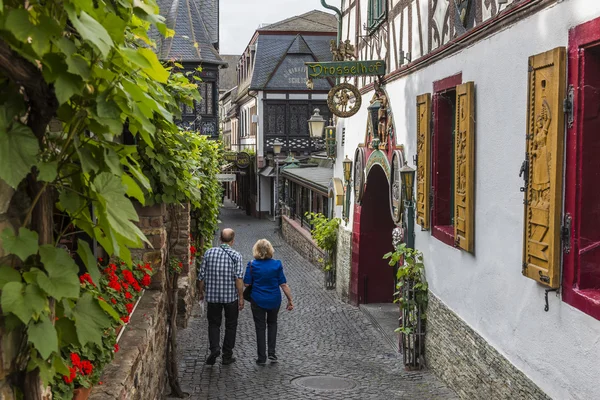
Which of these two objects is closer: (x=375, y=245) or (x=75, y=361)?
(x=75, y=361)

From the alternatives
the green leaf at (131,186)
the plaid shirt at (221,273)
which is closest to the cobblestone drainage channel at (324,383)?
the plaid shirt at (221,273)

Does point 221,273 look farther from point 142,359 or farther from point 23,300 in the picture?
point 23,300

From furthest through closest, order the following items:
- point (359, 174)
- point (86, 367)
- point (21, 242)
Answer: point (359, 174) → point (86, 367) → point (21, 242)

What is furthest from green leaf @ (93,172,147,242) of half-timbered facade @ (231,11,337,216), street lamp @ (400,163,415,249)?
half-timbered facade @ (231,11,337,216)

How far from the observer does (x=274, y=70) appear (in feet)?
111

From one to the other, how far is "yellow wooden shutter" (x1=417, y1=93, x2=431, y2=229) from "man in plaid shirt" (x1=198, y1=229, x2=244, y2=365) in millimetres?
2123

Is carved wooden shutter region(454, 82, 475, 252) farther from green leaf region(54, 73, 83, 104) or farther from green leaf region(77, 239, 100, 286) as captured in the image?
green leaf region(54, 73, 83, 104)

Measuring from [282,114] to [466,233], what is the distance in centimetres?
2747

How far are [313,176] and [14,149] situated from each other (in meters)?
20.0

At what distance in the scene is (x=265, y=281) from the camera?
8625 mm

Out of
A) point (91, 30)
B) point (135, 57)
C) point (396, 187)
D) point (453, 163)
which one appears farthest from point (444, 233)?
point (91, 30)

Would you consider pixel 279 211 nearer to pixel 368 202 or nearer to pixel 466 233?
pixel 368 202

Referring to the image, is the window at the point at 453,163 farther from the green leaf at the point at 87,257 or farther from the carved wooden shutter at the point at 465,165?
the green leaf at the point at 87,257

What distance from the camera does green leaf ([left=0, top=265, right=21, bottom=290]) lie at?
2.12m
